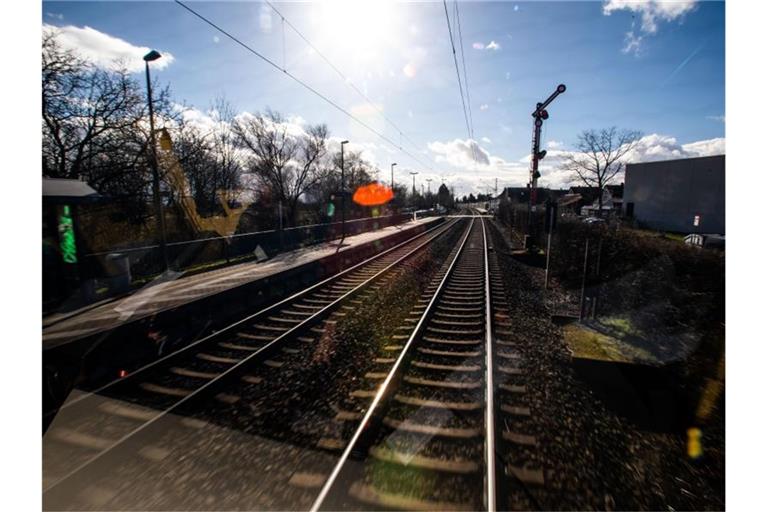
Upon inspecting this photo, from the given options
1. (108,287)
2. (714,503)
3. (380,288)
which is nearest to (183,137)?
(108,287)

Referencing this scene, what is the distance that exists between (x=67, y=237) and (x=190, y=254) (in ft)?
19.3

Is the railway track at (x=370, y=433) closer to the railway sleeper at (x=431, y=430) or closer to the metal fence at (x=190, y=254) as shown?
the railway sleeper at (x=431, y=430)

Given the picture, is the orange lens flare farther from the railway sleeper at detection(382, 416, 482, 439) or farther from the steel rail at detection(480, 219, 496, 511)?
the railway sleeper at detection(382, 416, 482, 439)

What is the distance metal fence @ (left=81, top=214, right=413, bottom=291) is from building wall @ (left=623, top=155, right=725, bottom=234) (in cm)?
3296

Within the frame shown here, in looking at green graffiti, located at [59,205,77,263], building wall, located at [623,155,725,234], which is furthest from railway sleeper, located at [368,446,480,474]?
building wall, located at [623,155,725,234]

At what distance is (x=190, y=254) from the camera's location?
1386cm

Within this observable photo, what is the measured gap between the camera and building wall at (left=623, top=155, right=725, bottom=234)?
2808 centimetres

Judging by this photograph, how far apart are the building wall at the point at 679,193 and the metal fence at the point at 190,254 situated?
33.0 m

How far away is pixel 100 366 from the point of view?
5.42 m

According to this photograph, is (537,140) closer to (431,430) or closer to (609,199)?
(431,430)

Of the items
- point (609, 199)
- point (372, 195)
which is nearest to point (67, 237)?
point (372, 195)

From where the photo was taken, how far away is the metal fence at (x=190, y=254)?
962 cm

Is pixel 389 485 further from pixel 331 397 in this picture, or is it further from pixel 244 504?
pixel 331 397

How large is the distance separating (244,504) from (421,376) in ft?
8.78
